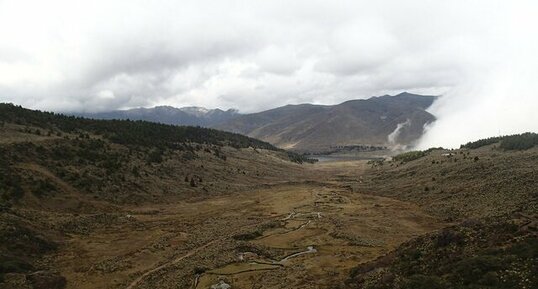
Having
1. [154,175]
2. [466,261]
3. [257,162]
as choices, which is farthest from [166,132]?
[466,261]

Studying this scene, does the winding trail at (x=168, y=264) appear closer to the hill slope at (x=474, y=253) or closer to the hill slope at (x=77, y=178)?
the hill slope at (x=77, y=178)

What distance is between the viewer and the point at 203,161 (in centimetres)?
10906

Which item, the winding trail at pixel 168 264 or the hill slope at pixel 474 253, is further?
the winding trail at pixel 168 264

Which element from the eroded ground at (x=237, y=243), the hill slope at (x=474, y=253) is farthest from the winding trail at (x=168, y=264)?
the hill slope at (x=474, y=253)

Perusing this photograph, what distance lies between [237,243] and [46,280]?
17.2 m

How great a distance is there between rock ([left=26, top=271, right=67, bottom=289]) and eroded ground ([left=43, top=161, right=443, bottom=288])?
2.74 feet

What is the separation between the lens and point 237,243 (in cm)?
4306

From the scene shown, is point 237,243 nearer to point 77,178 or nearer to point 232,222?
point 232,222

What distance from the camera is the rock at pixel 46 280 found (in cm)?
3219

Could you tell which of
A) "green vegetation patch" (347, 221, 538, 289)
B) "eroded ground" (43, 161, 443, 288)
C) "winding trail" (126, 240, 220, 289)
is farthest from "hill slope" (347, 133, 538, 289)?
"winding trail" (126, 240, 220, 289)

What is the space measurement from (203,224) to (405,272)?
33428mm

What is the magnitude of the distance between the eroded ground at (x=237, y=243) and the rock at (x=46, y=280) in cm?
83

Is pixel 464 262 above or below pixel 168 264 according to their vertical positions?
above

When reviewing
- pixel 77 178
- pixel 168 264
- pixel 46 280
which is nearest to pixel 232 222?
pixel 168 264
